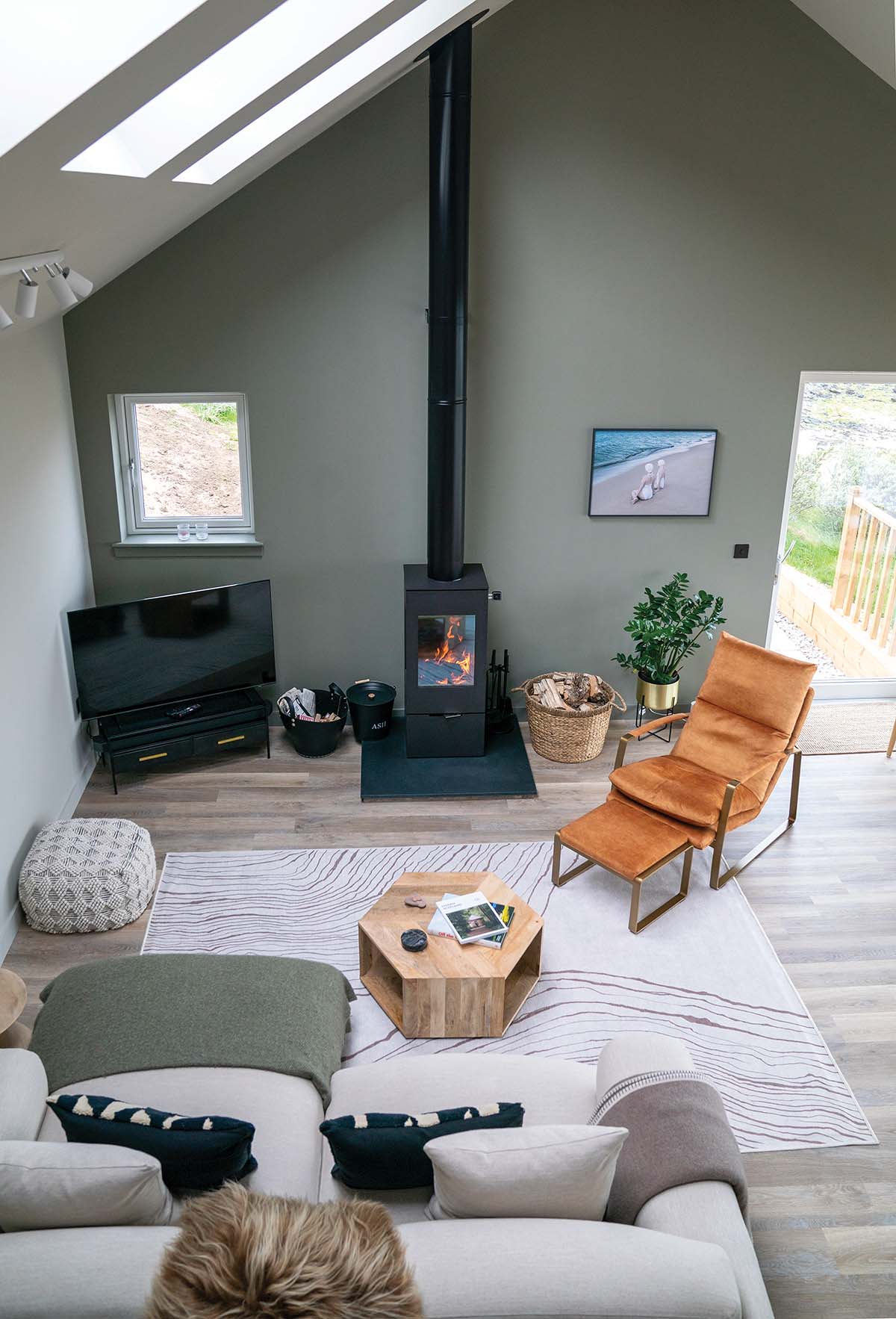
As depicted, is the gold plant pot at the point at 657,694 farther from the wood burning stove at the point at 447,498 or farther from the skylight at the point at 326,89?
the skylight at the point at 326,89

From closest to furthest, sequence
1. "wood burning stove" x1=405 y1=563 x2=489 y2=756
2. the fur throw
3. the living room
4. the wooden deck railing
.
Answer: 1. the fur throw
2. the living room
3. "wood burning stove" x1=405 y1=563 x2=489 y2=756
4. the wooden deck railing

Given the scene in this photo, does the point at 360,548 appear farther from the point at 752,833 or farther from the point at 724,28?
the point at 724,28

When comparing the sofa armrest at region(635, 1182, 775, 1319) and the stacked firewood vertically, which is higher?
the stacked firewood

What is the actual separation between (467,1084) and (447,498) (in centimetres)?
327

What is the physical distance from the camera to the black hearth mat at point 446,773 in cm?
557

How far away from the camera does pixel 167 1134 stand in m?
2.50

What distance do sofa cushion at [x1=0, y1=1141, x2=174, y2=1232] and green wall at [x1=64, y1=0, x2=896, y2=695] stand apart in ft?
13.3

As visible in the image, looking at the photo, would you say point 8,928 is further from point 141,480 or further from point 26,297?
point 141,480

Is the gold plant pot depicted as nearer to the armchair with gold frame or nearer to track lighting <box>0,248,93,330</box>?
the armchair with gold frame

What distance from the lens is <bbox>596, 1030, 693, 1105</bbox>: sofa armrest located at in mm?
2982

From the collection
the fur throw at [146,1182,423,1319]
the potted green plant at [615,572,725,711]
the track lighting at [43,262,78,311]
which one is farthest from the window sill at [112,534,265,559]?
the fur throw at [146,1182,423,1319]

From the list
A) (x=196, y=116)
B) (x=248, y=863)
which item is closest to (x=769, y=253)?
(x=196, y=116)

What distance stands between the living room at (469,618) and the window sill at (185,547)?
0.03 meters


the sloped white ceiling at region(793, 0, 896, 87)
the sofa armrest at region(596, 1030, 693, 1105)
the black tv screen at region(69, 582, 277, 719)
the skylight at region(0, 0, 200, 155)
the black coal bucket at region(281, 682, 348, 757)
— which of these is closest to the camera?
the skylight at region(0, 0, 200, 155)
